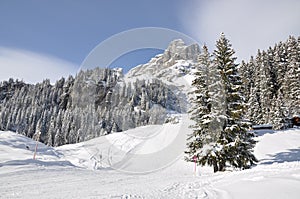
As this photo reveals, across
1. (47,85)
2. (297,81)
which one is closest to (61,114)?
(47,85)

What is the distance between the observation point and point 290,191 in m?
5.38

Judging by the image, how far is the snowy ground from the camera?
6176mm

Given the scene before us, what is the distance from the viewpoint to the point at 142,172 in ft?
45.5

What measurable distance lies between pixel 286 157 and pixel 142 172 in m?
12.1

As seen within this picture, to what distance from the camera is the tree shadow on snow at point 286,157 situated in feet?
52.6

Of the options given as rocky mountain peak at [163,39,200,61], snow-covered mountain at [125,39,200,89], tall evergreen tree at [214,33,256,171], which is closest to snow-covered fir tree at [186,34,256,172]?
tall evergreen tree at [214,33,256,171]

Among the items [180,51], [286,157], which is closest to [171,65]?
[180,51]

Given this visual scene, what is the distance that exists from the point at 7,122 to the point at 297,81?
110004mm

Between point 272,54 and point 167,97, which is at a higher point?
point 272,54

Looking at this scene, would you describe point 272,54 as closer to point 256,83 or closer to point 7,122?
point 256,83

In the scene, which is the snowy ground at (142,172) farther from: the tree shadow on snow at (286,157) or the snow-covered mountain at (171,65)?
the snow-covered mountain at (171,65)

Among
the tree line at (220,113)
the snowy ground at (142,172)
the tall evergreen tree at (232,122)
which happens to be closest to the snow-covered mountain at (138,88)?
the tree line at (220,113)

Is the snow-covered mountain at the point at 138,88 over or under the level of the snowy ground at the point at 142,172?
over

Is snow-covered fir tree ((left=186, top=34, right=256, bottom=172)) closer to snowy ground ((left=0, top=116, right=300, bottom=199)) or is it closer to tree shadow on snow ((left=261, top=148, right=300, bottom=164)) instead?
snowy ground ((left=0, top=116, right=300, bottom=199))
